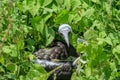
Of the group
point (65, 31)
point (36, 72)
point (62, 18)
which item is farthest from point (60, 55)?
point (36, 72)

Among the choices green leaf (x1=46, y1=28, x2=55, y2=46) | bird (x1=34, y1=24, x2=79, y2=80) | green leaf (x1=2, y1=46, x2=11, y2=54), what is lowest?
bird (x1=34, y1=24, x2=79, y2=80)

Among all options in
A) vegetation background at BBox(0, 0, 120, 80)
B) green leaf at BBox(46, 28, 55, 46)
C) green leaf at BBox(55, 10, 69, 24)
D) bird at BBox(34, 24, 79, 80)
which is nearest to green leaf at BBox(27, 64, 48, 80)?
vegetation background at BBox(0, 0, 120, 80)

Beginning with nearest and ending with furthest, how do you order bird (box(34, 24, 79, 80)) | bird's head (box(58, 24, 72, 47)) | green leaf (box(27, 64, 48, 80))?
green leaf (box(27, 64, 48, 80)), bird (box(34, 24, 79, 80)), bird's head (box(58, 24, 72, 47))

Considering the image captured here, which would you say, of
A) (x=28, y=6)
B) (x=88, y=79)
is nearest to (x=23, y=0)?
(x=28, y=6)

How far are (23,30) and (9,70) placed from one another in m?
0.44

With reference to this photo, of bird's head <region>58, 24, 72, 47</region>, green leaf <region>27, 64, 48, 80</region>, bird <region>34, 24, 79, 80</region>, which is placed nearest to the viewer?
green leaf <region>27, 64, 48, 80</region>

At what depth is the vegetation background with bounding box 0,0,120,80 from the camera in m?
4.91

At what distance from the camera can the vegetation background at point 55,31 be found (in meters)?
4.91

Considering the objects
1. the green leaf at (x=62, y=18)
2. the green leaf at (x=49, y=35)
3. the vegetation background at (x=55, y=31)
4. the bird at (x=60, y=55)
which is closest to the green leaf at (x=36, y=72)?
the vegetation background at (x=55, y=31)

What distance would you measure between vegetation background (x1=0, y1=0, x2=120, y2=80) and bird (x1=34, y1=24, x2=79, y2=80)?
Result: 65mm

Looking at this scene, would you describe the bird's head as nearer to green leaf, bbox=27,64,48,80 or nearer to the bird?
the bird

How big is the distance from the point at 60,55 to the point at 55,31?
393 millimetres

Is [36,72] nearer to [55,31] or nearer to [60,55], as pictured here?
[60,55]

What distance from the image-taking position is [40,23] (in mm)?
5520
